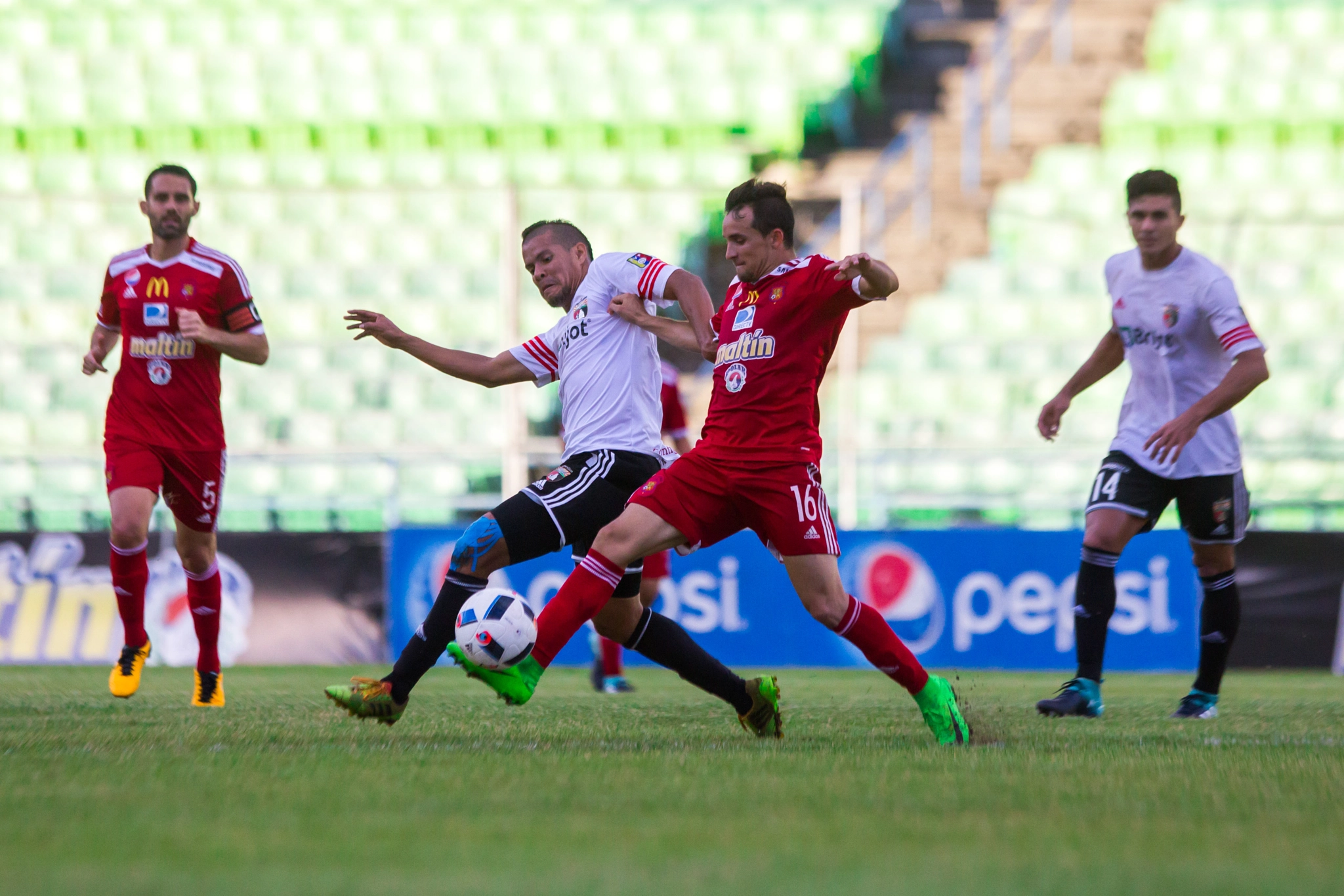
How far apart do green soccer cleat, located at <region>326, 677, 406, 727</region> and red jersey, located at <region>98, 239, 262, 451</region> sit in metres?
2.10

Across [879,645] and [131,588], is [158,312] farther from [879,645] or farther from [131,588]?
[879,645]

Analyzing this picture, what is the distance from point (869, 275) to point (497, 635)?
153cm

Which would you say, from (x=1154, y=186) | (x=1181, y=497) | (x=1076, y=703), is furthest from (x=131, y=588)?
(x=1154, y=186)

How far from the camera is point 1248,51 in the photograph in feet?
53.7

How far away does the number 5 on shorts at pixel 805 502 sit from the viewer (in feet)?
15.4

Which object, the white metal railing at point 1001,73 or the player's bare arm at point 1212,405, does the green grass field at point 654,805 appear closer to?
the player's bare arm at point 1212,405

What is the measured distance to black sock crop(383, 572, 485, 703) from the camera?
484 cm

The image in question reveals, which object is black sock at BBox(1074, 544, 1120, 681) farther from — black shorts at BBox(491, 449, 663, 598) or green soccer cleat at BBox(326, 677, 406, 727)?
green soccer cleat at BBox(326, 677, 406, 727)

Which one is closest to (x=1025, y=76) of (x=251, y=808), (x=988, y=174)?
(x=988, y=174)

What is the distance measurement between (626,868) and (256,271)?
1199cm

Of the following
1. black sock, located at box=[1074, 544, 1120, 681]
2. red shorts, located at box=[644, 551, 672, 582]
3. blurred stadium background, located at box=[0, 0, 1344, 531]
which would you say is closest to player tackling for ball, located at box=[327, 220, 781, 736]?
black sock, located at box=[1074, 544, 1120, 681]

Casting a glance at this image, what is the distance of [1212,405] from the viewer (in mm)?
5723

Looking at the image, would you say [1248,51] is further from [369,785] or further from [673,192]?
[369,785]

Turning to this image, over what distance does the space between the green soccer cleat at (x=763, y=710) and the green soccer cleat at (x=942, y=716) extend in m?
0.48
